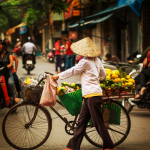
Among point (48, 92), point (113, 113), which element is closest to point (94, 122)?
point (113, 113)

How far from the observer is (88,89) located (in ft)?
12.6

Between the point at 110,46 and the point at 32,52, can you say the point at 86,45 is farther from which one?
the point at 110,46

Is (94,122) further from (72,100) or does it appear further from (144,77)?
(144,77)

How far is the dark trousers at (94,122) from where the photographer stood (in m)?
3.87

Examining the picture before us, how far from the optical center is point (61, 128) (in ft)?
18.0

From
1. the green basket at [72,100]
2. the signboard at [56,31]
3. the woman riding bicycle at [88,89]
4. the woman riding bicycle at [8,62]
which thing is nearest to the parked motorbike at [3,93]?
the woman riding bicycle at [8,62]

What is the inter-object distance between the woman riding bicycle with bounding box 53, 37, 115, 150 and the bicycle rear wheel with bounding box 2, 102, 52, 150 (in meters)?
0.51

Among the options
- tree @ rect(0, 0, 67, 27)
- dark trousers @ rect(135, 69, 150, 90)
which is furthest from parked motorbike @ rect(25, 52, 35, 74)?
dark trousers @ rect(135, 69, 150, 90)

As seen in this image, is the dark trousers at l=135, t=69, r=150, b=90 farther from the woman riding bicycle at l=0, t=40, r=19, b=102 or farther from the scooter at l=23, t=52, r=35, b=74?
the scooter at l=23, t=52, r=35, b=74

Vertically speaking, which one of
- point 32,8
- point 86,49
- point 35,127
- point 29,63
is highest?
point 32,8

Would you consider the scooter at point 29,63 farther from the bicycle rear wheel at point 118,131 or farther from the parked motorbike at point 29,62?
the bicycle rear wheel at point 118,131

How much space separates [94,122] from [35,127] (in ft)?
3.12

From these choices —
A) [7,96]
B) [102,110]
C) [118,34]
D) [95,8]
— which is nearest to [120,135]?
[102,110]

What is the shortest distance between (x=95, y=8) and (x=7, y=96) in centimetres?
1747
